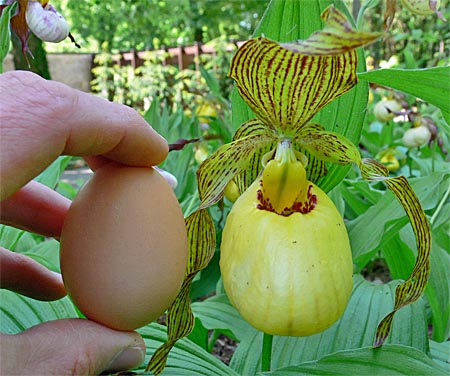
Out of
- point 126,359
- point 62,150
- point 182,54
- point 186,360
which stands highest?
point 62,150

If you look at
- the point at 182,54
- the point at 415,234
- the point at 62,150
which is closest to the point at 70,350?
the point at 62,150

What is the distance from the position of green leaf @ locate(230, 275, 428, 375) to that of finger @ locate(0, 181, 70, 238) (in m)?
0.40

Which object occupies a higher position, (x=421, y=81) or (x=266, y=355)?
(x=421, y=81)

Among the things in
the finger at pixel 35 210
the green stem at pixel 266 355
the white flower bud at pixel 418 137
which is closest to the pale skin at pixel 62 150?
the finger at pixel 35 210

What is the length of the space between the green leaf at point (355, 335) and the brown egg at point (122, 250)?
1.12 ft

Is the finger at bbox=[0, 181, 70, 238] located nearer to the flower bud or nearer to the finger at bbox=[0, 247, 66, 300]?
the finger at bbox=[0, 247, 66, 300]

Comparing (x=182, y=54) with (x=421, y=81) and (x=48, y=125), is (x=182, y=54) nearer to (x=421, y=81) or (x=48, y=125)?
(x=421, y=81)

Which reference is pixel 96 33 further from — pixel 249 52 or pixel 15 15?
pixel 249 52

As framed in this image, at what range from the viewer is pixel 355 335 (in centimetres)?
81

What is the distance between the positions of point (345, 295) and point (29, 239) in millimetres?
1034

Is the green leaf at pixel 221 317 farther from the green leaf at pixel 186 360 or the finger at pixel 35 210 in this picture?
the finger at pixel 35 210

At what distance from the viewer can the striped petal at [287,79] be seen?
0.56 metres

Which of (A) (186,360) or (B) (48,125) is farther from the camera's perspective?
(A) (186,360)

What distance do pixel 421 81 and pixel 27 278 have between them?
529mm
